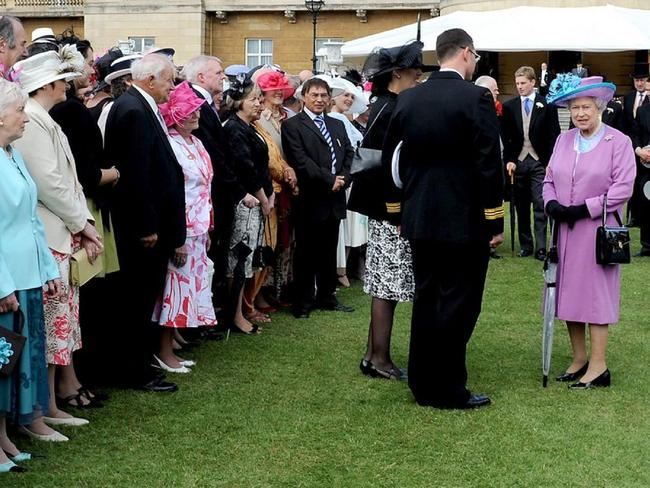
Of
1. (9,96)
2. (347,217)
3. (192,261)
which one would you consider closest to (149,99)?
(192,261)

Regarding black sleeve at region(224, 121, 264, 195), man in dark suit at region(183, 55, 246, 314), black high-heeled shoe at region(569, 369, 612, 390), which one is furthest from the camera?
black sleeve at region(224, 121, 264, 195)

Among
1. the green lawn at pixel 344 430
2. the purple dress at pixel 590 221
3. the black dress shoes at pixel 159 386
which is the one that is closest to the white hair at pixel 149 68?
the green lawn at pixel 344 430

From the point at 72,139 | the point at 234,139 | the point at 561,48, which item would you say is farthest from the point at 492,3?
the point at 72,139

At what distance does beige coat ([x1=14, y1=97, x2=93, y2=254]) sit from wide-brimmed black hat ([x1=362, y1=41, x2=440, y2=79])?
7.14 feet

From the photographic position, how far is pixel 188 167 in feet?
22.5

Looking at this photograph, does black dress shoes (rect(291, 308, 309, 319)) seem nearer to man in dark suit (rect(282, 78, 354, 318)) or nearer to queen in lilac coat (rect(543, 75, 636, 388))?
man in dark suit (rect(282, 78, 354, 318))

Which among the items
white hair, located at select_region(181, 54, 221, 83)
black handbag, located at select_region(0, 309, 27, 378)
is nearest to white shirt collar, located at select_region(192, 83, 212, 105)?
white hair, located at select_region(181, 54, 221, 83)

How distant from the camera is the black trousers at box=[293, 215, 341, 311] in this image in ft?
29.6

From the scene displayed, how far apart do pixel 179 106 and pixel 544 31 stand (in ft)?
43.0

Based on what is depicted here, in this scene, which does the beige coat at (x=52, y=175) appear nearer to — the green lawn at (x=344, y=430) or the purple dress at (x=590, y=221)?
the green lawn at (x=344, y=430)

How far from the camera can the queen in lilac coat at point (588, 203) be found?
636 cm

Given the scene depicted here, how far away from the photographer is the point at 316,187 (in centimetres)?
892

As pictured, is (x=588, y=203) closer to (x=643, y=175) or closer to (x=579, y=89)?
(x=579, y=89)

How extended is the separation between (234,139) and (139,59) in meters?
1.45
